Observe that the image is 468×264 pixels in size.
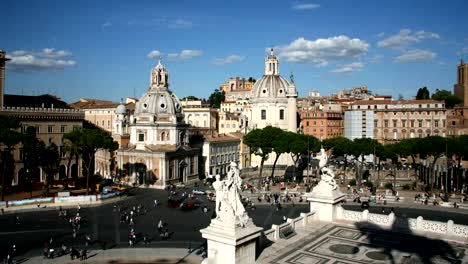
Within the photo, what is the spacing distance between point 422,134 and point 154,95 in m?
51.4

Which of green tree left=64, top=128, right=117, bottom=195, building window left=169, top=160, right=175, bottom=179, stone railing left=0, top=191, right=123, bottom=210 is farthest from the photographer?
building window left=169, top=160, right=175, bottom=179

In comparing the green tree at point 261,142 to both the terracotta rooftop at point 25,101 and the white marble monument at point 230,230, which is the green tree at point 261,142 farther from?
the white marble monument at point 230,230

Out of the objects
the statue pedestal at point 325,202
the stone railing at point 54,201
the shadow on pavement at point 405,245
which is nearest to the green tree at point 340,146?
the stone railing at point 54,201

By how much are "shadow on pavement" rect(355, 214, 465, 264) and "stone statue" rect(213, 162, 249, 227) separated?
19.6 feet

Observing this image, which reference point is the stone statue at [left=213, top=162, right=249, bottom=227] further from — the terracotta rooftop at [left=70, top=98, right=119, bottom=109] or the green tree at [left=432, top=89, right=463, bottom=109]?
the green tree at [left=432, top=89, right=463, bottom=109]

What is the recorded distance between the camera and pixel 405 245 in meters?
18.8

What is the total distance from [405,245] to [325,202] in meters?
4.42

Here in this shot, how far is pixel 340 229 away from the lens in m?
21.2

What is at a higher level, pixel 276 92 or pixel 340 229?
pixel 276 92

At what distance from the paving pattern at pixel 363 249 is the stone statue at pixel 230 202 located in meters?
2.44

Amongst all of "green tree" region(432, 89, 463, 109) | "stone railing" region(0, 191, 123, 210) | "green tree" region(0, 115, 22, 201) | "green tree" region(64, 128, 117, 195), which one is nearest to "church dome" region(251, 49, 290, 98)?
"green tree" region(64, 128, 117, 195)

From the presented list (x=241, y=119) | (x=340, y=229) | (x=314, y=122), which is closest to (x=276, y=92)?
(x=241, y=119)

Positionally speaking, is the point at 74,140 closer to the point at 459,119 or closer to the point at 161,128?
the point at 161,128

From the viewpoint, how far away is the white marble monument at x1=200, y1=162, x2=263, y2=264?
577 inches
